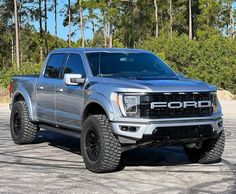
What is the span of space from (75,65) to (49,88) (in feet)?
2.62

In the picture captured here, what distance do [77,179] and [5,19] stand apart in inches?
2206

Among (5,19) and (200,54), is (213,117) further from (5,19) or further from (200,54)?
(5,19)

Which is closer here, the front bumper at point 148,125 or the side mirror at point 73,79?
the front bumper at point 148,125

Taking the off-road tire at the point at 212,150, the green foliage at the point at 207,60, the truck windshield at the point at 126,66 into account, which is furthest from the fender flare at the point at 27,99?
the green foliage at the point at 207,60

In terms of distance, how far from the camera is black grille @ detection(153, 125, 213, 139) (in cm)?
691

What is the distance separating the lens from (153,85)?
7.00m

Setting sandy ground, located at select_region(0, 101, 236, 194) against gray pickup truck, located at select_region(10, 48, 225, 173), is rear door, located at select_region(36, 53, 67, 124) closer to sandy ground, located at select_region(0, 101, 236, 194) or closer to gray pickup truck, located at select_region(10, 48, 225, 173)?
gray pickup truck, located at select_region(10, 48, 225, 173)

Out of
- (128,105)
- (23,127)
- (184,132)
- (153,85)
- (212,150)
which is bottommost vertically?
(212,150)

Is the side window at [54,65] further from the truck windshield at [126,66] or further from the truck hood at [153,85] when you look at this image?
the truck hood at [153,85]

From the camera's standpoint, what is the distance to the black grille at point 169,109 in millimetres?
6918

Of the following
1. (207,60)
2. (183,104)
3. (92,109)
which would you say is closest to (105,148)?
(92,109)

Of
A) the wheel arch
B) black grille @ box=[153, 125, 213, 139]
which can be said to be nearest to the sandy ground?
black grille @ box=[153, 125, 213, 139]

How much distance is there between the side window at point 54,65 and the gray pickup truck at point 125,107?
0.10 ft

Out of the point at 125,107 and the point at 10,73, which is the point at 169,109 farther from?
the point at 10,73
